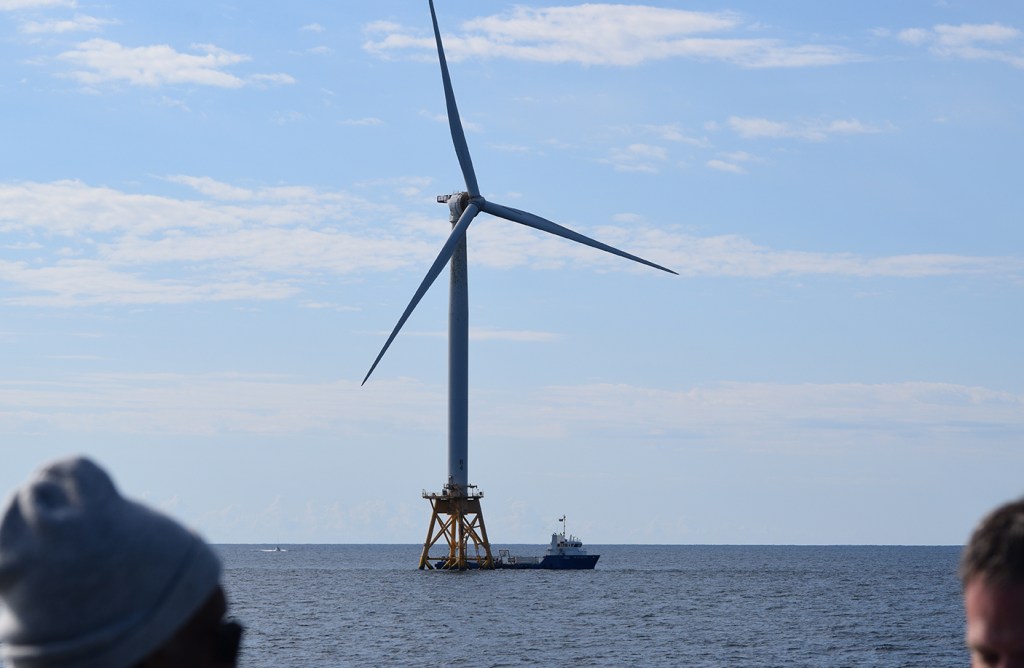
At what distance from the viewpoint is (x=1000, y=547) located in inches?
103

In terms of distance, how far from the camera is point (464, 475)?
127 meters

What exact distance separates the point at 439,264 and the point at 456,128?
11.5m

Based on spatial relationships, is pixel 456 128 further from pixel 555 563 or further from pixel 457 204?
pixel 555 563

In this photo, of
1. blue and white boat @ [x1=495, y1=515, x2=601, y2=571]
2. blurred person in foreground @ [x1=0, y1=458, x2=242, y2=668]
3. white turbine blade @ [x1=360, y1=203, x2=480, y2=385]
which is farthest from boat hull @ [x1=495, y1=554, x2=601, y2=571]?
blurred person in foreground @ [x1=0, y1=458, x2=242, y2=668]

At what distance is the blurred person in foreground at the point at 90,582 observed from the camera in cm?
274

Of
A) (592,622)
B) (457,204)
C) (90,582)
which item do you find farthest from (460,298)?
(90,582)

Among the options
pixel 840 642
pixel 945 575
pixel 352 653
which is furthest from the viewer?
pixel 945 575

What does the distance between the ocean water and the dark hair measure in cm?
6121

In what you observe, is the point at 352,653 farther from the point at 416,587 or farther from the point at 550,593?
the point at 416,587

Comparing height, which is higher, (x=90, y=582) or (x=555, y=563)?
(x=555, y=563)

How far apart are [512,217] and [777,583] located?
210 ft

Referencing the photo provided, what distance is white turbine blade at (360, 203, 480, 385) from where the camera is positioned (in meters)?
103

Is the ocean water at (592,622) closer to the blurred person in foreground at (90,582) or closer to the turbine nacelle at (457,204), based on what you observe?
the turbine nacelle at (457,204)

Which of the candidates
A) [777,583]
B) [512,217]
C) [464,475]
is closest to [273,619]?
[464,475]
